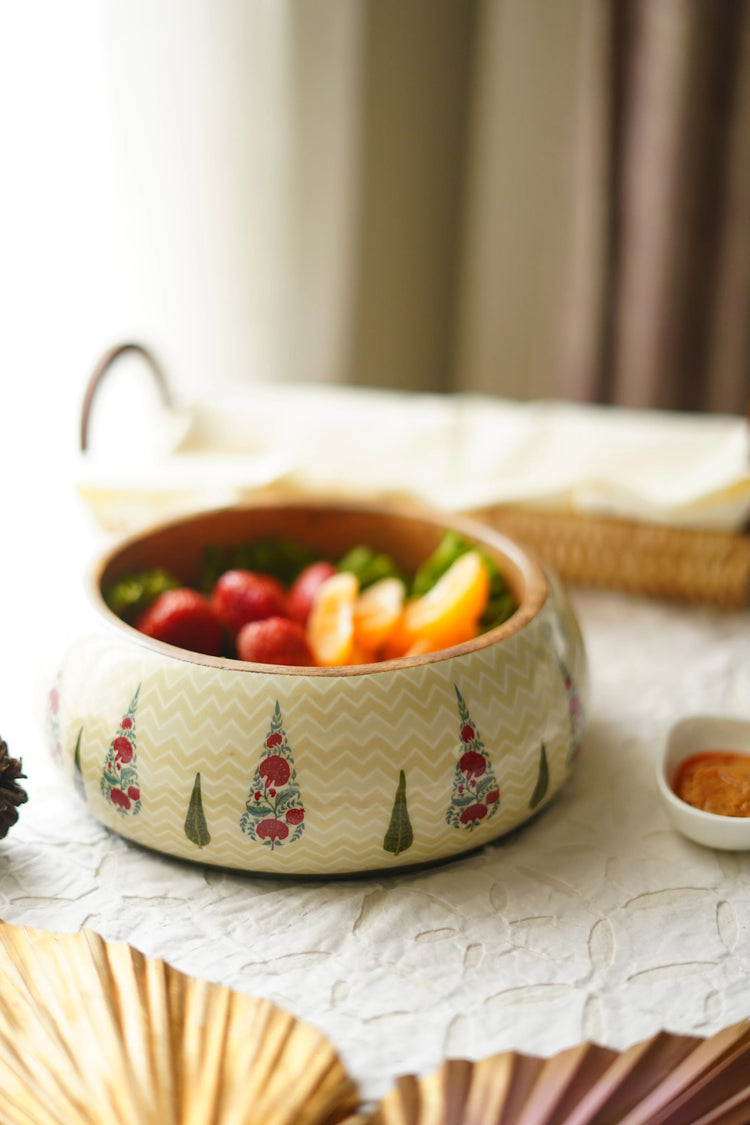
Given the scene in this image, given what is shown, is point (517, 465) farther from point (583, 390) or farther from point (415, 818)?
point (583, 390)

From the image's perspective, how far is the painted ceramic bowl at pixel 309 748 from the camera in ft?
2.32

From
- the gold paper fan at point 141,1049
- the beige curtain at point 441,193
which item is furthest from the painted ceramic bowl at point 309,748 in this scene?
the beige curtain at point 441,193

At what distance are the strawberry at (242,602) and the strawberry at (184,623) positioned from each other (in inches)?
1.1

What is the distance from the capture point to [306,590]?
3.36 ft

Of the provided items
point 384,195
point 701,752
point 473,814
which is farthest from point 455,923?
point 384,195

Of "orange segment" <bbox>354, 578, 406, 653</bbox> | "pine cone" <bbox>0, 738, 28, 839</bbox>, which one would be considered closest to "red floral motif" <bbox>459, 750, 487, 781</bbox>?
"orange segment" <bbox>354, 578, 406, 653</bbox>

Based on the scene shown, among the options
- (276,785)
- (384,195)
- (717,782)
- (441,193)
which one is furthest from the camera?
(441,193)

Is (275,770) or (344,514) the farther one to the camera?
(344,514)

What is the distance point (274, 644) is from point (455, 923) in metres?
0.28

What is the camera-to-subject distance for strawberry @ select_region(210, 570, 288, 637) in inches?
37.4

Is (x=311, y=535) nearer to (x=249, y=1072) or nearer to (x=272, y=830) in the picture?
(x=272, y=830)

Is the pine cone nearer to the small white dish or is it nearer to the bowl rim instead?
the bowl rim

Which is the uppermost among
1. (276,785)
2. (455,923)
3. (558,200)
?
(558,200)

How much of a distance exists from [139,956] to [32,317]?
1.06m
